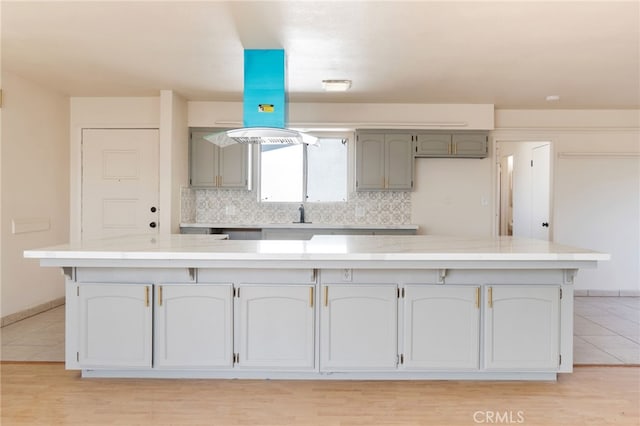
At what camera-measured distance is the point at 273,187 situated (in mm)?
6059

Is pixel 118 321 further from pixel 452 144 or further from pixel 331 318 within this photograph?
pixel 452 144

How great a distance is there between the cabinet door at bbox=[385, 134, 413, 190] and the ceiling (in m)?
0.61

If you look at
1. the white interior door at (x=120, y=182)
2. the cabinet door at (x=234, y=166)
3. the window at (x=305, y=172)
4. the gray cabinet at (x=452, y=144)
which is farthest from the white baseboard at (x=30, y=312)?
the gray cabinet at (x=452, y=144)

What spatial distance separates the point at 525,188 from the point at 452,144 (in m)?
1.86

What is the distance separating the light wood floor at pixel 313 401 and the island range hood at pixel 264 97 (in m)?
1.78

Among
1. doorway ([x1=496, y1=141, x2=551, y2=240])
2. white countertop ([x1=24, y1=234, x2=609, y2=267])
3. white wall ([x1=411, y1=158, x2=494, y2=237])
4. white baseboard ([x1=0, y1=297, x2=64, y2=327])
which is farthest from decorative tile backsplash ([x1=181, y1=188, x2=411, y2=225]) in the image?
white countertop ([x1=24, y1=234, x2=609, y2=267])

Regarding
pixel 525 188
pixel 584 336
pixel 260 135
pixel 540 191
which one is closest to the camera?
pixel 260 135

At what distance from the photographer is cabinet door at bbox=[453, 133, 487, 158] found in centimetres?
560

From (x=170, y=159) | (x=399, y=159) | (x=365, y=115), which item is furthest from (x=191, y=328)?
(x=365, y=115)

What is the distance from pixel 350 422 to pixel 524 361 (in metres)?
1.25

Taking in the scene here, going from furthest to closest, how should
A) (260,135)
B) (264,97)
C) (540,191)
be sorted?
(540,191), (264,97), (260,135)

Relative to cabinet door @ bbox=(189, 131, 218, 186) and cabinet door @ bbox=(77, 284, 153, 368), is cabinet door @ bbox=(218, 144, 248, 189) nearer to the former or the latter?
cabinet door @ bbox=(189, 131, 218, 186)

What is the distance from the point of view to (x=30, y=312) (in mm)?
4680

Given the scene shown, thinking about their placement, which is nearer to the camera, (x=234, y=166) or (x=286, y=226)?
(x=286, y=226)
